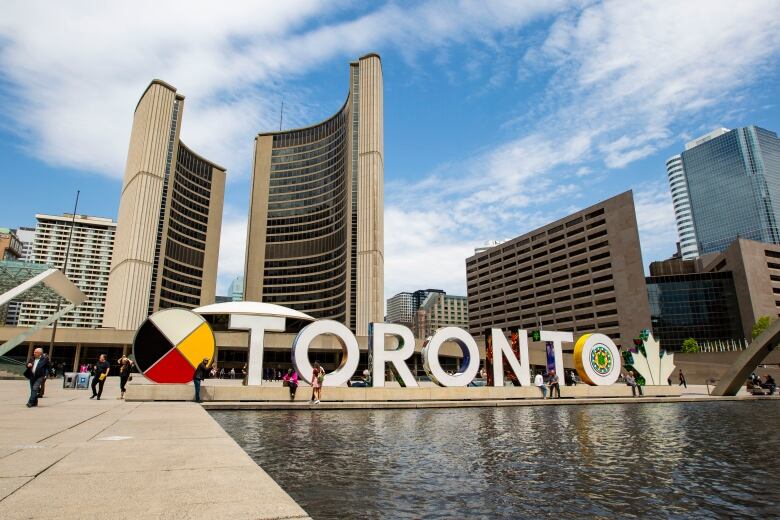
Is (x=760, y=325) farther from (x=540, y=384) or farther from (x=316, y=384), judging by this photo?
(x=316, y=384)

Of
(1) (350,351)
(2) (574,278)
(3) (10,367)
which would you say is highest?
(2) (574,278)

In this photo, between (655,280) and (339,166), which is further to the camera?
(339,166)

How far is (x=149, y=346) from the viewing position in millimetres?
22531

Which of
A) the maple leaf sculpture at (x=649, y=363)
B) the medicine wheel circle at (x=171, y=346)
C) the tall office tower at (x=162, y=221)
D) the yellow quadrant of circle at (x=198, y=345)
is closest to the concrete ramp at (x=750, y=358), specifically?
the maple leaf sculpture at (x=649, y=363)

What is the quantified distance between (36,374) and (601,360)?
98.1 ft

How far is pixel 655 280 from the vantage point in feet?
395

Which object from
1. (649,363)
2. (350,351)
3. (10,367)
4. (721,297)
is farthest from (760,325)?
(10,367)

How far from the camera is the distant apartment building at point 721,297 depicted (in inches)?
4215

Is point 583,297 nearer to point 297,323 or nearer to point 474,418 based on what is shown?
point 297,323

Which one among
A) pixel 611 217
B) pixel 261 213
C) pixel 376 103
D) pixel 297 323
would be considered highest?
pixel 376 103

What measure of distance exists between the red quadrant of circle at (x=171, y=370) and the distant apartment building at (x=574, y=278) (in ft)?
354

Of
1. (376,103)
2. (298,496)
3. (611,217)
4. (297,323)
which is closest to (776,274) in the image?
(611,217)

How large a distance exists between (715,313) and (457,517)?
13377 cm

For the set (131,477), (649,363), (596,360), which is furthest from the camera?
(649,363)
